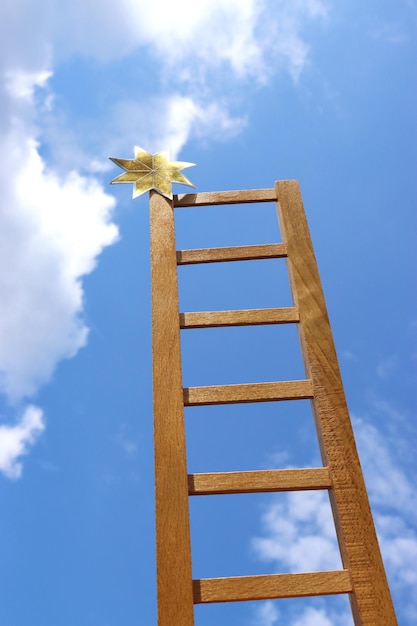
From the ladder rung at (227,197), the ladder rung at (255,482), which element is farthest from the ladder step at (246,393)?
the ladder rung at (227,197)

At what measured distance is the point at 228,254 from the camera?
6.92 feet

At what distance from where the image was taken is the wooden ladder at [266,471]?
158 centimetres

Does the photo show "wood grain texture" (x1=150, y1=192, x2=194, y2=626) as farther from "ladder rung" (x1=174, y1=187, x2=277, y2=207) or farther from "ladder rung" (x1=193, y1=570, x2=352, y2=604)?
"ladder rung" (x1=174, y1=187, x2=277, y2=207)

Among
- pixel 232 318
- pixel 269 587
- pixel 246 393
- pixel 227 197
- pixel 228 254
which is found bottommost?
pixel 269 587

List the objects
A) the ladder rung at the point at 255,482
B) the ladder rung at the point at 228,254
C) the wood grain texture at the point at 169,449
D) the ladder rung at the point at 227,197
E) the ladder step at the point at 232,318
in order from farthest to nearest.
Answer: the ladder rung at the point at 227,197, the ladder rung at the point at 228,254, the ladder step at the point at 232,318, the ladder rung at the point at 255,482, the wood grain texture at the point at 169,449

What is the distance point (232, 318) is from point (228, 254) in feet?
0.89

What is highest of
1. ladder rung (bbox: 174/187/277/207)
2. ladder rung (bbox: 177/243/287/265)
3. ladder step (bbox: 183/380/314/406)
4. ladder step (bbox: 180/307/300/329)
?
ladder rung (bbox: 174/187/277/207)

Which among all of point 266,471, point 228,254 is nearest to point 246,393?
point 266,471

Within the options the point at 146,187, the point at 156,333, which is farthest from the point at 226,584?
the point at 146,187

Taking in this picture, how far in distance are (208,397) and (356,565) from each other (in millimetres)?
647

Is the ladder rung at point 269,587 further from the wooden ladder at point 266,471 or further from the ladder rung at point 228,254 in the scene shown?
the ladder rung at point 228,254

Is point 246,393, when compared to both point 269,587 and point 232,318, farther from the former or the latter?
point 269,587

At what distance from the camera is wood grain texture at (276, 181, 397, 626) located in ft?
5.22

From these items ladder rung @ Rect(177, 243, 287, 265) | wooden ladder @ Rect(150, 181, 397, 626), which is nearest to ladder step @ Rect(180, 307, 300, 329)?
wooden ladder @ Rect(150, 181, 397, 626)
